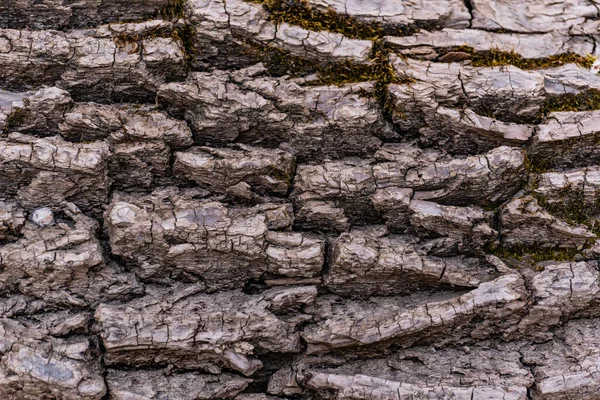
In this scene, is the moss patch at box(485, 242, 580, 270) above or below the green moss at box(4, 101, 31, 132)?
below

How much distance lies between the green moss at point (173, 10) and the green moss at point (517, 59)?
232cm

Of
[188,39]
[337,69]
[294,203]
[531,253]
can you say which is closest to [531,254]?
[531,253]

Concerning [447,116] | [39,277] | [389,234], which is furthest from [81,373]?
[447,116]

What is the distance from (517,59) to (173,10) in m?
3.05

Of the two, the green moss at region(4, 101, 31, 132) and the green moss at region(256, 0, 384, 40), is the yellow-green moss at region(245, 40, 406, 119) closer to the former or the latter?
the green moss at region(256, 0, 384, 40)

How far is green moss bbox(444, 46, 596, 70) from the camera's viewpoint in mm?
5133

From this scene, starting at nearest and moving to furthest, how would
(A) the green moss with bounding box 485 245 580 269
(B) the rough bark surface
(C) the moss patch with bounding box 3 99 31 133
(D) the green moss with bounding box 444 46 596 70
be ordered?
(B) the rough bark surface < (C) the moss patch with bounding box 3 99 31 133 < (A) the green moss with bounding box 485 245 580 269 < (D) the green moss with bounding box 444 46 596 70

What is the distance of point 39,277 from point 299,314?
82.2 inches

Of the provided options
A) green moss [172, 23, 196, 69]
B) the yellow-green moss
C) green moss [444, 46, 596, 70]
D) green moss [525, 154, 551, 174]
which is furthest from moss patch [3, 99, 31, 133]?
green moss [525, 154, 551, 174]

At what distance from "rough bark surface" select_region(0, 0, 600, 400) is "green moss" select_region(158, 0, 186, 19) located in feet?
0.04

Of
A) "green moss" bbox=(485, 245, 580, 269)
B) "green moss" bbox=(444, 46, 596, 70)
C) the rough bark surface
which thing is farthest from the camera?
"green moss" bbox=(444, 46, 596, 70)

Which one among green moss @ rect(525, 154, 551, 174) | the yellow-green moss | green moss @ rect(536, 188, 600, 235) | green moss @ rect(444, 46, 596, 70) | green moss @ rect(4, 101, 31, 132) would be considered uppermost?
green moss @ rect(444, 46, 596, 70)

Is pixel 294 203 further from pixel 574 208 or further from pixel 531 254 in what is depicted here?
pixel 574 208

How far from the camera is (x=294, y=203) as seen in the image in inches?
194
